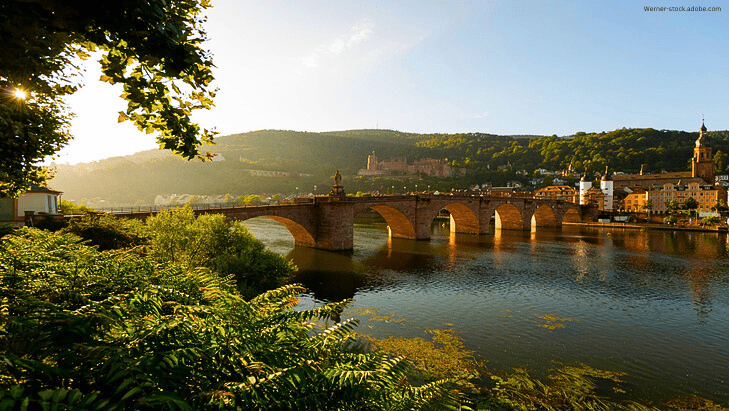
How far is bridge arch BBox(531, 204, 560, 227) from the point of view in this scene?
88.7 meters

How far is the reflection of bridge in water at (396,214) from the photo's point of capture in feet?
139

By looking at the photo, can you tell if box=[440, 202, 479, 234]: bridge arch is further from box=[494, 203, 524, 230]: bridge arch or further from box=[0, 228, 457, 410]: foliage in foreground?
box=[0, 228, 457, 410]: foliage in foreground

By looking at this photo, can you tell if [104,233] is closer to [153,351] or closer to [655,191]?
[153,351]

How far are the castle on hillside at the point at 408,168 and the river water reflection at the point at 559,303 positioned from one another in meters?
129

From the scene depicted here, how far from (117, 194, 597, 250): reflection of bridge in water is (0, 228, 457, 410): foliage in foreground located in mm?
29173

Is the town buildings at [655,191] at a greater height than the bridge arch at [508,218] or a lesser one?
greater

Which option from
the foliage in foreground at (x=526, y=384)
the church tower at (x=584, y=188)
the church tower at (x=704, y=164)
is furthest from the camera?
the church tower at (x=704, y=164)

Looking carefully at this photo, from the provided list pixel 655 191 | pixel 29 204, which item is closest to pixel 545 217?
pixel 655 191

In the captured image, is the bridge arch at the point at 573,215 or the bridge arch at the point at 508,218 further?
the bridge arch at the point at 573,215

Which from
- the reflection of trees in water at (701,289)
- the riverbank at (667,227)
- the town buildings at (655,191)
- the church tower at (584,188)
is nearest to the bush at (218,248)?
the reflection of trees in water at (701,289)

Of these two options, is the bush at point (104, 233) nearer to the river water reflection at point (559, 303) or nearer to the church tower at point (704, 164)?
the river water reflection at point (559, 303)

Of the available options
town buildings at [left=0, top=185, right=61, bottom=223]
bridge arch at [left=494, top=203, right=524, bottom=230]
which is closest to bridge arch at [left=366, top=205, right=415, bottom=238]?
bridge arch at [left=494, top=203, right=524, bottom=230]

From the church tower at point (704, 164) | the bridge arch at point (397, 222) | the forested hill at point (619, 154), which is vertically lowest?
the bridge arch at point (397, 222)

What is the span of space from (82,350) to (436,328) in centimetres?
1834
